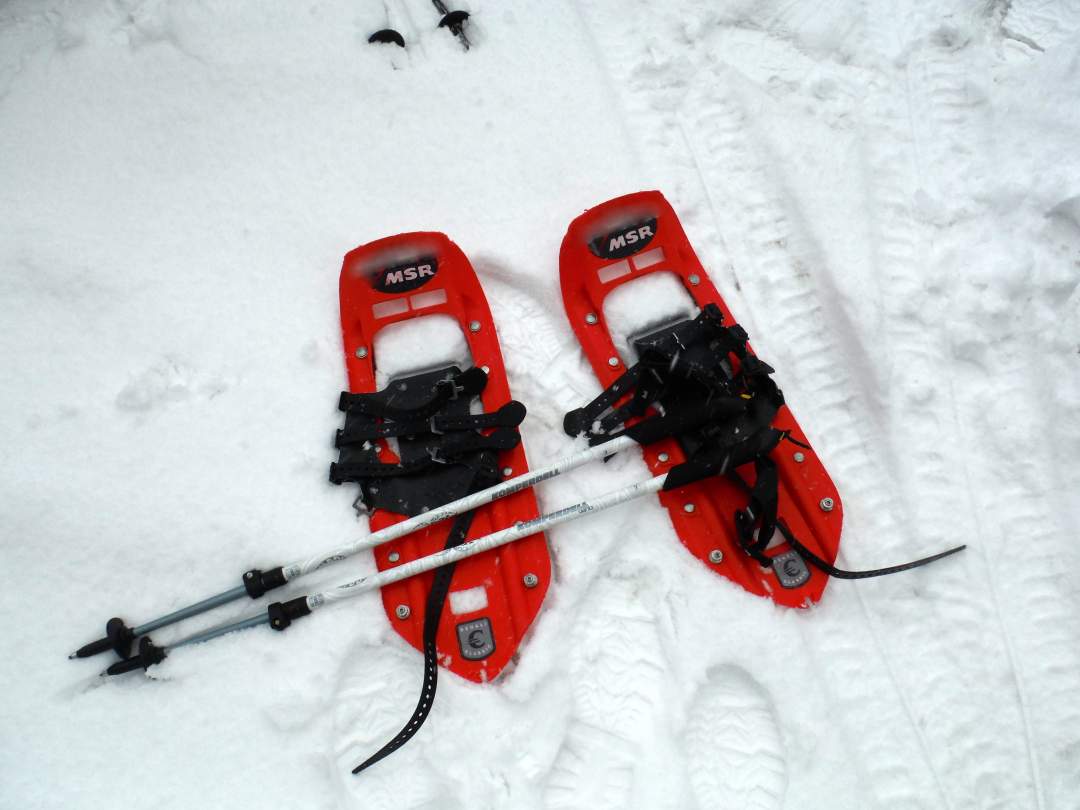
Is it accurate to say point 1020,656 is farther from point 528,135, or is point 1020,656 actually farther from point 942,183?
point 528,135

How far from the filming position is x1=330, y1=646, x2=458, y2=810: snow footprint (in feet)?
7.16

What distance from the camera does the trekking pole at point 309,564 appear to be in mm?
2328

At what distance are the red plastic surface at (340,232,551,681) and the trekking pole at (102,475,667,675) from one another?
0.07 metres

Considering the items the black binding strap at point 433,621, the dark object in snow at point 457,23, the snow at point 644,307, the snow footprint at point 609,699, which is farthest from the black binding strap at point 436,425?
the dark object in snow at point 457,23

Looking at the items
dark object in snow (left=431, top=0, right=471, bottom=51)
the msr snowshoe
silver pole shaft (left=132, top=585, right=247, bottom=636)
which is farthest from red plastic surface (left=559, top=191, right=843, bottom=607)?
silver pole shaft (left=132, top=585, right=247, bottom=636)

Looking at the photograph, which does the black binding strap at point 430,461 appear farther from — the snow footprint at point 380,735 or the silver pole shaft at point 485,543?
the snow footprint at point 380,735

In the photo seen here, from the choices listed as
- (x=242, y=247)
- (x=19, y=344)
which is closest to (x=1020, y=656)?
(x=242, y=247)

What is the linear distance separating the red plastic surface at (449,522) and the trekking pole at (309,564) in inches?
3.0

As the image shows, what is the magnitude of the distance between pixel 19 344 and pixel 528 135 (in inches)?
82.0

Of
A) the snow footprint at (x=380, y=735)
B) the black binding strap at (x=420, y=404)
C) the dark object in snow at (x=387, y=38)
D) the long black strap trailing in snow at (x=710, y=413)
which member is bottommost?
the snow footprint at (x=380, y=735)

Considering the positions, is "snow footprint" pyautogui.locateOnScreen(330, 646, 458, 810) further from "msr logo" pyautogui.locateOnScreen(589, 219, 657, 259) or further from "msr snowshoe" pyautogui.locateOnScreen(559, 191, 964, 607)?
"msr logo" pyautogui.locateOnScreen(589, 219, 657, 259)

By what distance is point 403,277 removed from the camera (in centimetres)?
279

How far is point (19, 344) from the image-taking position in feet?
9.20

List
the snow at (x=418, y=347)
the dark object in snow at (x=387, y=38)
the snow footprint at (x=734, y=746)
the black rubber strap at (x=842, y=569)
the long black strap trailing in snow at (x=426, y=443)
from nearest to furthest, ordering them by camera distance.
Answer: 1. the snow footprint at (x=734, y=746)
2. the black rubber strap at (x=842, y=569)
3. the long black strap trailing in snow at (x=426, y=443)
4. the snow at (x=418, y=347)
5. the dark object in snow at (x=387, y=38)
